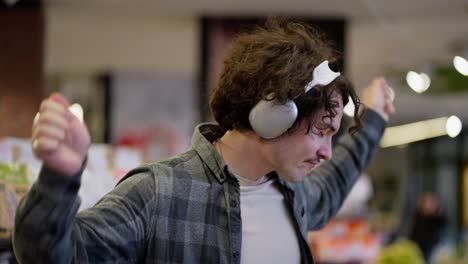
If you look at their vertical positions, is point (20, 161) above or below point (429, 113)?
above

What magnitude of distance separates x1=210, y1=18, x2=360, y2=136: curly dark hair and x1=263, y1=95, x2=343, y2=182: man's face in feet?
0.06

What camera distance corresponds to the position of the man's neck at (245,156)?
6.14 feet

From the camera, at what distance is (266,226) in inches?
74.1

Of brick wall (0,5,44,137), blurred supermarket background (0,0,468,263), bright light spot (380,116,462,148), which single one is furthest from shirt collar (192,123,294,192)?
bright light spot (380,116,462,148)

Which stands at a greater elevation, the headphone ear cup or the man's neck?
the headphone ear cup

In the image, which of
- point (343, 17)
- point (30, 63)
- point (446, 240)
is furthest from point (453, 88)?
point (446, 240)

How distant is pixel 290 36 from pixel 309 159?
0.94 ft

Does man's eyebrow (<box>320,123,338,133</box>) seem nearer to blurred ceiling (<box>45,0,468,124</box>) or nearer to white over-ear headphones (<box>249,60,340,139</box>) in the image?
white over-ear headphones (<box>249,60,340,139</box>)

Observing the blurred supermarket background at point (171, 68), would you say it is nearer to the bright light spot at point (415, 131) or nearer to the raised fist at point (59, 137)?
the bright light spot at point (415, 131)

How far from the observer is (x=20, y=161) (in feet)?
9.23

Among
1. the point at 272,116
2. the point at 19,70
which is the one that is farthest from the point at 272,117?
the point at 19,70

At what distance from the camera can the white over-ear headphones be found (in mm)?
1769

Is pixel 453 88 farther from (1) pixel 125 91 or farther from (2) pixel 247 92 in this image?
(2) pixel 247 92

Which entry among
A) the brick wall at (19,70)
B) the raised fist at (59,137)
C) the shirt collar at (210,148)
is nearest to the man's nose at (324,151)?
the shirt collar at (210,148)
